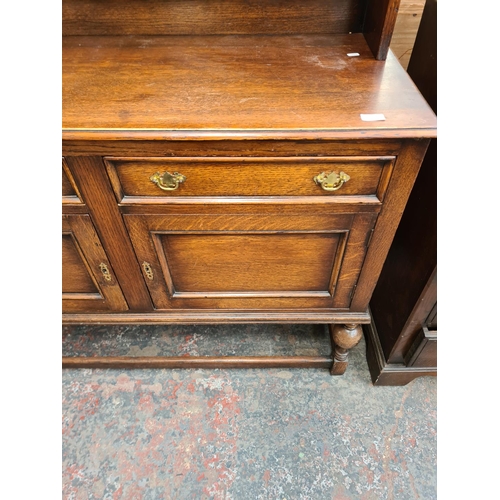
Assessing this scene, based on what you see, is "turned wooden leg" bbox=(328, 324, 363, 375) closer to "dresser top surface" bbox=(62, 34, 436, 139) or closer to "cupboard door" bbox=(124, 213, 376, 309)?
"cupboard door" bbox=(124, 213, 376, 309)

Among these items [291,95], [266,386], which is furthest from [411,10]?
[266,386]

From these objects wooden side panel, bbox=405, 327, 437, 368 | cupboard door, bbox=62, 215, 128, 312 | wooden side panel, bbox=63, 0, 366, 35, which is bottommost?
wooden side panel, bbox=405, 327, 437, 368

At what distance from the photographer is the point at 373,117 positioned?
2.00ft

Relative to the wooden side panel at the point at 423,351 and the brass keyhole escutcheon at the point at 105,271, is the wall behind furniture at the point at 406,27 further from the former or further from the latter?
the brass keyhole escutcheon at the point at 105,271

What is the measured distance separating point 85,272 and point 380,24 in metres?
0.82

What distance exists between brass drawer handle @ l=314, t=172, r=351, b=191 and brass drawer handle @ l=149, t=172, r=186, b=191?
0.24 metres

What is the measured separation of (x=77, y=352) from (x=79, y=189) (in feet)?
2.44

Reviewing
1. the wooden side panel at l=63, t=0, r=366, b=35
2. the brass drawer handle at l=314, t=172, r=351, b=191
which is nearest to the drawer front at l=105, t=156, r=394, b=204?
the brass drawer handle at l=314, t=172, r=351, b=191

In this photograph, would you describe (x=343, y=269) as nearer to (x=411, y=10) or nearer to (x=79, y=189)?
(x=79, y=189)

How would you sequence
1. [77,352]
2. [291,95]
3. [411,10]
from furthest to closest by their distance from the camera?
[77,352]
[411,10]
[291,95]

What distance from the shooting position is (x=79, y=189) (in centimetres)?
68

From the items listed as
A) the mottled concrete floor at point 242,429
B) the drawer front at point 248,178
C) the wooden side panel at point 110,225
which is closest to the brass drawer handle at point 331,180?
the drawer front at point 248,178

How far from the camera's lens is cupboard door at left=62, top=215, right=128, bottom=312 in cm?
75

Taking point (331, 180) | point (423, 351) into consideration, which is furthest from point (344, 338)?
point (331, 180)
